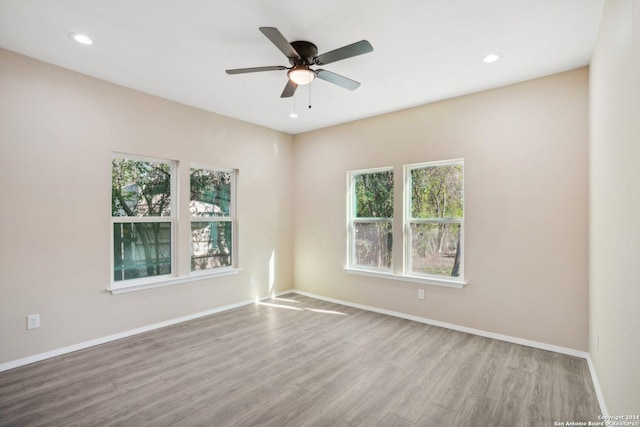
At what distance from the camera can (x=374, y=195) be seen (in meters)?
4.63

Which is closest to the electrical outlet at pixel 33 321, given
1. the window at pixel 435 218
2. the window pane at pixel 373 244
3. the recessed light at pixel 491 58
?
the window pane at pixel 373 244

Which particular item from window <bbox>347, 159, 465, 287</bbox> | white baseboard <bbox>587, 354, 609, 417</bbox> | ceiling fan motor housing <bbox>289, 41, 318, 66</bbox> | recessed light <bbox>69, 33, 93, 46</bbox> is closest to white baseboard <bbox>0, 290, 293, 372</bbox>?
window <bbox>347, 159, 465, 287</bbox>

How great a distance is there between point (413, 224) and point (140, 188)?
3559 mm

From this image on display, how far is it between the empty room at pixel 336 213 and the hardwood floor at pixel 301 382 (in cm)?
2

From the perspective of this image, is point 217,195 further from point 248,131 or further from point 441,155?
point 441,155

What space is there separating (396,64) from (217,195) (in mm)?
3009

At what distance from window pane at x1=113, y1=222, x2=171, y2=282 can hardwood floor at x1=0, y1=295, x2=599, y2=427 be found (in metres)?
0.76

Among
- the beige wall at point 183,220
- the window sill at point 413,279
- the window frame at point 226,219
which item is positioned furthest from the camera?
the window frame at point 226,219

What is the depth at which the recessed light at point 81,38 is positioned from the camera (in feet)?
8.18

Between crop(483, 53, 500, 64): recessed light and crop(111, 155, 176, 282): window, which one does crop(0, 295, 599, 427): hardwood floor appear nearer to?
crop(111, 155, 176, 282): window

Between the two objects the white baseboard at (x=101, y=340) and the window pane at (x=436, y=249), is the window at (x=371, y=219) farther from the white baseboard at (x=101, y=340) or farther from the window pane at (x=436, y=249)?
the white baseboard at (x=101, y=340)

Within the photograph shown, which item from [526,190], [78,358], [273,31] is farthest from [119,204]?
[526,190]

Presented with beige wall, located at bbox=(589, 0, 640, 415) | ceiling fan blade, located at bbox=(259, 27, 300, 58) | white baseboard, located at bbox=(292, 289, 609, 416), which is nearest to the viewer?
beige wall, located at bbox=(589, 0, 640, 415)

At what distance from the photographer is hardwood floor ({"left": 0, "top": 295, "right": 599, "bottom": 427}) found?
2.12m
